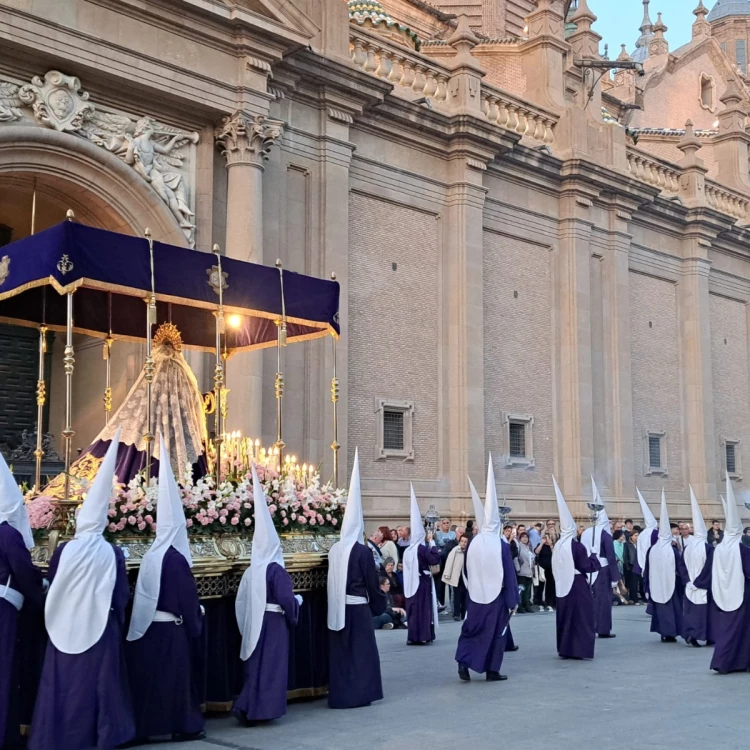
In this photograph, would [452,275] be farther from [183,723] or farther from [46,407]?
[183,723]

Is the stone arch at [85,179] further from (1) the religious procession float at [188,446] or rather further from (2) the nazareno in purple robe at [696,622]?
(2) the nazareno in purple robe at [696,622]

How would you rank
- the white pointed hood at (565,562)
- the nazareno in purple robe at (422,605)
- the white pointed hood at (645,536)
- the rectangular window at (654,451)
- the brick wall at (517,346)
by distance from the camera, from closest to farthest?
the white pointed hood at (565,562)
the nazareno in purple robe at (422,605)
the white pointed hood at (645,536)
the brick wall at (517,346)
the rectangular window at (654,451)

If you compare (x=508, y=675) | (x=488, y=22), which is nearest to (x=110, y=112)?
(x=508, y=675)

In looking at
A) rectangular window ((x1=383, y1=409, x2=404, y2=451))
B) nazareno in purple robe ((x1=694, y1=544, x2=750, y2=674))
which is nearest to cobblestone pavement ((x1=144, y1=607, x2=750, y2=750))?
nazareno in purple robe ((x1=694, y1=544, x2=750, y2=674))

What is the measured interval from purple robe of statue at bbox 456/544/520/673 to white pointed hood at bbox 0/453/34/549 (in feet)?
17.5

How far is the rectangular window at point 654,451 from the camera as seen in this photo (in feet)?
88.1

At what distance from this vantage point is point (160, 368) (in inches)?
458

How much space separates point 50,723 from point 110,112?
34.4 feet

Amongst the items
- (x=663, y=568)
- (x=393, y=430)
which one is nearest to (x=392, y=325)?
(x=393, y=430)

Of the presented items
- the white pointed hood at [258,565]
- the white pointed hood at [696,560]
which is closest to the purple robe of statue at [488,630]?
the white pointed hood at [258,565]

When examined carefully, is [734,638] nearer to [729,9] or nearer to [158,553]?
[158,553]

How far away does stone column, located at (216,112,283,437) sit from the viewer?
54.5 feet

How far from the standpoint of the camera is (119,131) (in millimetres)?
16141

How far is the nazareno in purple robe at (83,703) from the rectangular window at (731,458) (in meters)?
24.0
